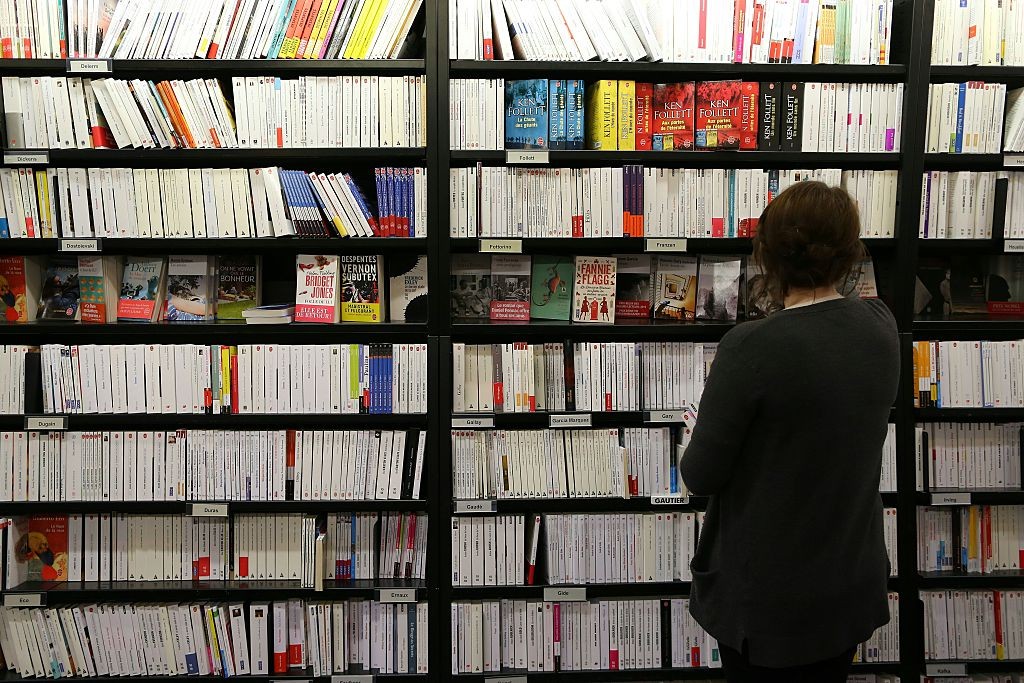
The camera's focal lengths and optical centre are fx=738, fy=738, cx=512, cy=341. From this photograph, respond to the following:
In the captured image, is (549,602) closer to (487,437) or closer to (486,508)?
(486,508)

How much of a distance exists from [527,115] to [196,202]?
114cm

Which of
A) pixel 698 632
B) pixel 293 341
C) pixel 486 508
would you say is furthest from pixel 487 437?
pixel 698 632

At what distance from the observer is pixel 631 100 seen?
2.46m

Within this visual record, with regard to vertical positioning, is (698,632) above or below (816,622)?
below

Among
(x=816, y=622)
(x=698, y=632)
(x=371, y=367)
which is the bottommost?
(x=698, y=632)

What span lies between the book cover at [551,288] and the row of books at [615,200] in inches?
7.0

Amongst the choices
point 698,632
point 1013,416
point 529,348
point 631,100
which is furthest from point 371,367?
point 1013,416

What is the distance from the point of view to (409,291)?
8.50 ft

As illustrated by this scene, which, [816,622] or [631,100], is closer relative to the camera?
[816,622]

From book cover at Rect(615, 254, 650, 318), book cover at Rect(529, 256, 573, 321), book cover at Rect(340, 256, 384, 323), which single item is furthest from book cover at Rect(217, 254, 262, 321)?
book cover at Rect(615, 254, 650, 318)

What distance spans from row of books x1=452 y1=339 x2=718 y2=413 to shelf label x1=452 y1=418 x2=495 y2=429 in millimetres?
59

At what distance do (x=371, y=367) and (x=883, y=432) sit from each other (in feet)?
5.12

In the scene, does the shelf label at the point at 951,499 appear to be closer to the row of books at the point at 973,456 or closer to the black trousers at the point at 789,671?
the row of books at the point at 973,456

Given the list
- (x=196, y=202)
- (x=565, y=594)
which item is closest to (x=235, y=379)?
(x=196, y=202)
